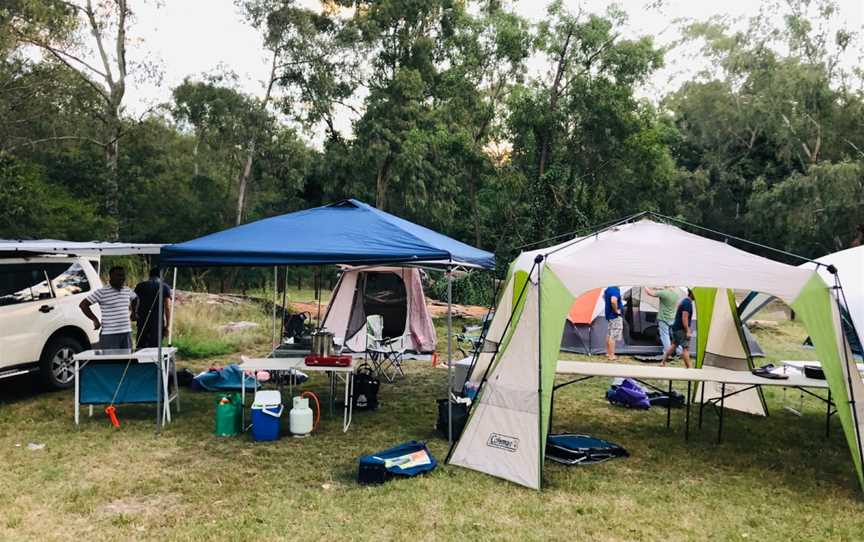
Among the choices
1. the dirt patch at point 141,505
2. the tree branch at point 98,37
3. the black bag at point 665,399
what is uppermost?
the tree branch at point 98,37

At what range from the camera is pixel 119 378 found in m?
5.82

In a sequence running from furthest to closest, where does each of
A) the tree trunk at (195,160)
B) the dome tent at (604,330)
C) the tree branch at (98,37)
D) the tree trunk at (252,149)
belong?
the tree trunk at (195,160), the tree trunk at (252,149), the tree branch at (98,37), the dome tent at (604,330)

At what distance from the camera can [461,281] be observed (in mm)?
17844

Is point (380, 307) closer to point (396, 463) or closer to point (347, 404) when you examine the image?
point (347, 404)

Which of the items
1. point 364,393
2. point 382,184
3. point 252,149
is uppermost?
point 252,149

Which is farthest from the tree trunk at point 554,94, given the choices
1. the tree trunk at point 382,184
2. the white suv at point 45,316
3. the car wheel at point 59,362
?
the car wheel at point 59,362

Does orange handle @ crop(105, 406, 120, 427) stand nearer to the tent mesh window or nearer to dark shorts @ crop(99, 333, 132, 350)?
dark shorts @ crop(99, 333, 132, 350)

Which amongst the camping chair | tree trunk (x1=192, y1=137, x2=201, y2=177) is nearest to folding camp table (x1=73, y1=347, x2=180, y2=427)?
the camping chair

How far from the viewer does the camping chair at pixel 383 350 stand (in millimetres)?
7781

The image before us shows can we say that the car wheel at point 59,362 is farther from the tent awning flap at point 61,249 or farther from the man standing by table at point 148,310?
the tent awning flap at point 61,249

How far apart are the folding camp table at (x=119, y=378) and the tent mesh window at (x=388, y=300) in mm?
4232

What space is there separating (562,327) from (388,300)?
535 centimetres

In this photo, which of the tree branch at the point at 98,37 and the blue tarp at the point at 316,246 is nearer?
the blue tarp at the point at 316,246

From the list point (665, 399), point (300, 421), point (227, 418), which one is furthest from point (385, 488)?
point (665, 399)
